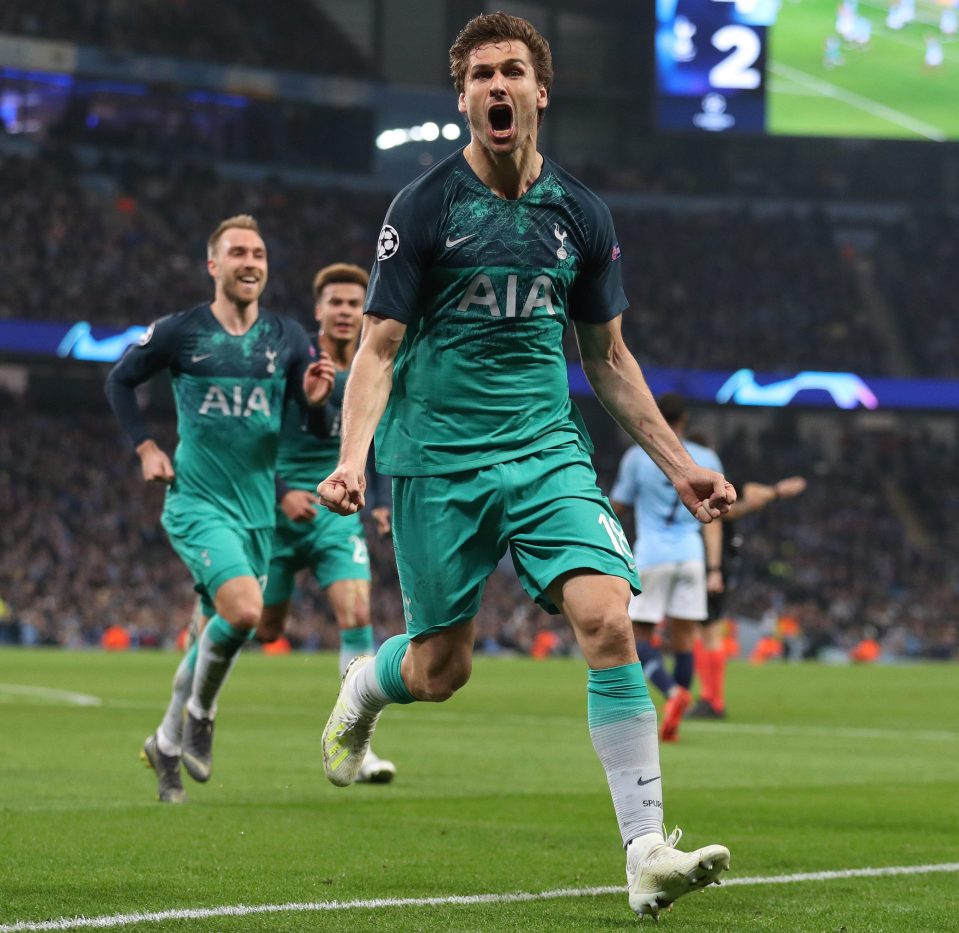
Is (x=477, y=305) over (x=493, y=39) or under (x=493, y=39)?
under

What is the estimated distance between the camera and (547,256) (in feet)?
17.0

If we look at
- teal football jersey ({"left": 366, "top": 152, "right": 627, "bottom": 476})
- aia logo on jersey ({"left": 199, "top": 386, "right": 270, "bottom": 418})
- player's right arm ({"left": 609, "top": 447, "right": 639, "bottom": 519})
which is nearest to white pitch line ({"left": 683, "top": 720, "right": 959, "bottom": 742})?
player's right arm ({"left": 609, "top": 447, "right": 639, "bottom": 519})

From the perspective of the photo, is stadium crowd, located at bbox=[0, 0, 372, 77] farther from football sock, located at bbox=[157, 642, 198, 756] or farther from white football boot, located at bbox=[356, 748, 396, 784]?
football sock, located at bbox=[157, 642, 198, 756]

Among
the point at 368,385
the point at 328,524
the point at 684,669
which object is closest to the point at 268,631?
the point at 328,524

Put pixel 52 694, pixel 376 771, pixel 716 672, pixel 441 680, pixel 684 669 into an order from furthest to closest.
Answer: pixel 52 694 → pixel 716 672 → pixel 684 669 → pixel 376 771 → pixel 441 680

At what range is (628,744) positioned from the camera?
4.83 meters

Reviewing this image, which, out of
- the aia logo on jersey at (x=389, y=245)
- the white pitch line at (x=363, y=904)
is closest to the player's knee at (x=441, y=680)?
the white pitch line at (x=363, y=904)

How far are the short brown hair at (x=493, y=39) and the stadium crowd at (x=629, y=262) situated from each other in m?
36.0

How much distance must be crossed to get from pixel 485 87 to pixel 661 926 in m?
2.45

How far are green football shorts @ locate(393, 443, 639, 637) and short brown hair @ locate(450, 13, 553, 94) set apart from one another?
114 centimetres

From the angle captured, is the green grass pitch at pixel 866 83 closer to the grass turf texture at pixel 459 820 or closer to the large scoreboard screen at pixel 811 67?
the large scoreboard screen at pixel 811 67

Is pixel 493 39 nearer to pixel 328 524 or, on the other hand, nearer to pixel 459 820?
pixel 459 820

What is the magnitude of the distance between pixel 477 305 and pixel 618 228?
42145 millimetres

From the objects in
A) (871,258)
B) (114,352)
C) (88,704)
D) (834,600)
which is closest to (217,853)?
(88,704)
